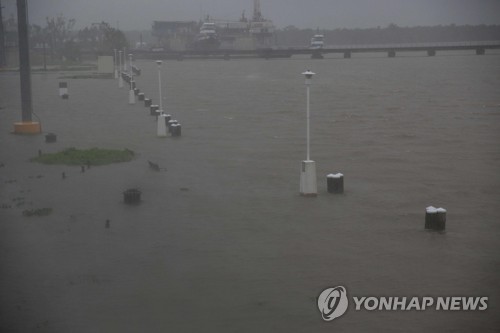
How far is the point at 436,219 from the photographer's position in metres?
10.2

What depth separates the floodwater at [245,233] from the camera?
7.06 meters

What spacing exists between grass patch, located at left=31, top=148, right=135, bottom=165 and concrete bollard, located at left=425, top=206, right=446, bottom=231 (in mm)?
8211

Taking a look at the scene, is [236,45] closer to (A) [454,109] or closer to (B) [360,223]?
(A) [454,109]

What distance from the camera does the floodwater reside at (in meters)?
7.06

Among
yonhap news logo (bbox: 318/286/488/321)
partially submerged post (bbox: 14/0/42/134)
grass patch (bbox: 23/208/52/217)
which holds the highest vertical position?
partially submerged post (bbox: 14/0/42/134)

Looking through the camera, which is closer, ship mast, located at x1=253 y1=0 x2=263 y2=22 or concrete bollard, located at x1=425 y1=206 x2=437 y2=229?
concrete bollard, located at x1=425 y1=206 x2=437 y2=229

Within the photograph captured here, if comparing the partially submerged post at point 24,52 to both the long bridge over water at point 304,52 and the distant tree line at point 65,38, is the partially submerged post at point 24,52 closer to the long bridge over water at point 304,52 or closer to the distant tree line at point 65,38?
the distant tree line at point 65,38

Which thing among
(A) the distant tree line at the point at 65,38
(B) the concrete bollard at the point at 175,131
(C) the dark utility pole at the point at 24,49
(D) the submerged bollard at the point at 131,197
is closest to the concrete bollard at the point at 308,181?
(D) the submerged bollard at the point at 131,197

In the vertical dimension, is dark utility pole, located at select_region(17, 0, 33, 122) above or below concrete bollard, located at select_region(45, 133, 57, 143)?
above

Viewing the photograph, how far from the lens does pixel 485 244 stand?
9547 mm

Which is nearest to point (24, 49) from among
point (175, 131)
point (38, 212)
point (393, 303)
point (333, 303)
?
point (175, 131)

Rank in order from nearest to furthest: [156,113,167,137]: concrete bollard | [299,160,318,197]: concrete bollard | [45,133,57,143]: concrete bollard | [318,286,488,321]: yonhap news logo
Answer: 1. [318,286,488,321]: yonhap news logo
2. [299,160,318,197]: concrete bollard
3. [45,133,57,143]: concrete bollard
4. [156,113,167,137]: concrete bollard

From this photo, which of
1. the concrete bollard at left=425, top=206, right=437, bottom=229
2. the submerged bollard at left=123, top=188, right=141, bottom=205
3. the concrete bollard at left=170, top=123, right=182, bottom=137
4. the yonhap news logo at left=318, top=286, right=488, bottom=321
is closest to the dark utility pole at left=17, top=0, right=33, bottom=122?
the concrete bollard at left=170, top=123, right=182, bottom=137

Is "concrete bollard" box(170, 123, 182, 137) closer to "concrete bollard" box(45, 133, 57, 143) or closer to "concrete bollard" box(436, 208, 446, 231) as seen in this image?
"concrete bollard" box(45, 133, 57, 143)
